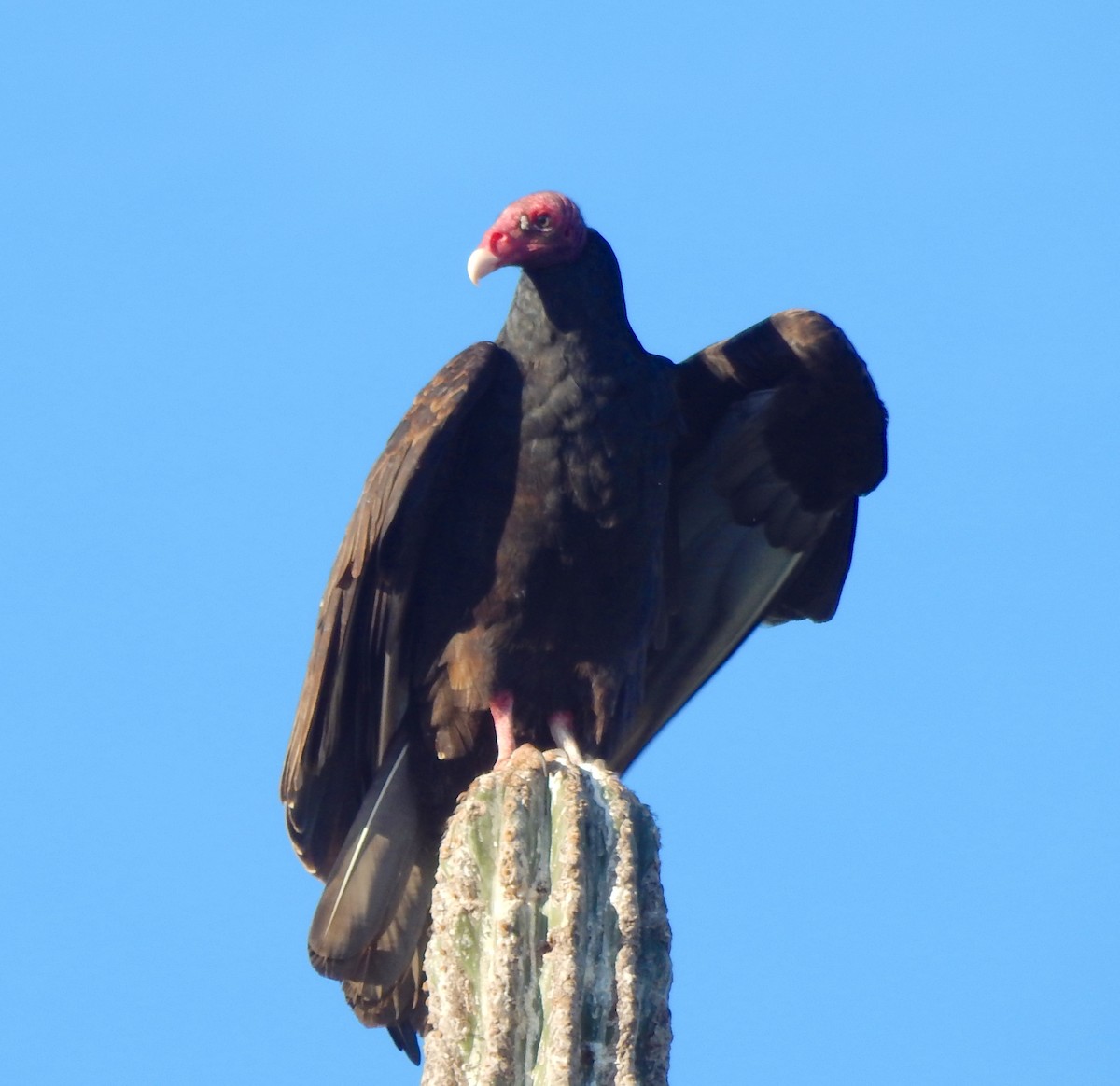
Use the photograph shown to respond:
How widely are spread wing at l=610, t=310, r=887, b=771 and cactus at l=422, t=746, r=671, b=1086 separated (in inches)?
74.5

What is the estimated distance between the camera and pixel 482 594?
5590 mm

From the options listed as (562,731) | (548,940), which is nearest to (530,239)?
(562,731)

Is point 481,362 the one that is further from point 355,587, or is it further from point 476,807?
point 476,807

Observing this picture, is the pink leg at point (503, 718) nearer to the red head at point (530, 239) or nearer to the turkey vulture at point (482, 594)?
the turkey vulture at point (482, 594)

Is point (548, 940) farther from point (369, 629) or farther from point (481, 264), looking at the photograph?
point (481, 264)

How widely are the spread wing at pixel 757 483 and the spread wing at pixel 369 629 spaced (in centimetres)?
74

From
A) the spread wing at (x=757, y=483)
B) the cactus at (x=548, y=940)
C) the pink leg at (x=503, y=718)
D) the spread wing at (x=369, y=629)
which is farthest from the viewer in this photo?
the spread wing at (x=757, y=483)

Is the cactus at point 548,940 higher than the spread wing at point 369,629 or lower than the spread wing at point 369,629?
lower

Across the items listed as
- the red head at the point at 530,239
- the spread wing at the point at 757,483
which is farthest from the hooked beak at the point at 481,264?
the spread wing at the point at 757,483

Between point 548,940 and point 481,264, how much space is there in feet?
7.48

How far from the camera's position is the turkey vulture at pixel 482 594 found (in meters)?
5.47

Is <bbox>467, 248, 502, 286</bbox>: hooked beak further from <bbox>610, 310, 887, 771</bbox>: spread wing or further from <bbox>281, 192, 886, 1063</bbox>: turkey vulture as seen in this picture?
<bbox>610, 310, 887, 771</bbox>: spread wing

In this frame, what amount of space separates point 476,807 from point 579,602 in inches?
61.3

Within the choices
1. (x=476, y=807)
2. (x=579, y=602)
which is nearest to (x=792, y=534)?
(x=579, y=602)
